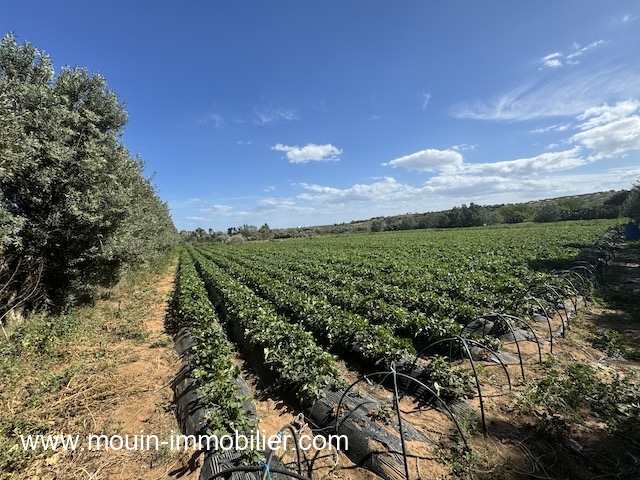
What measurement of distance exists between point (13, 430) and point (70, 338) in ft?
15.1

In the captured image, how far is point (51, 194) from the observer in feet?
29.9

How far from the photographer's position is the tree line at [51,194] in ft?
26.3

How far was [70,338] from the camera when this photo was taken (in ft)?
28.1

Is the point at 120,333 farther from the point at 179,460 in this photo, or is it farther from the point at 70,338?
the point at 179,460

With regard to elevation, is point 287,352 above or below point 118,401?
above

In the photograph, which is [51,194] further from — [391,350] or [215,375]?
[391,350]

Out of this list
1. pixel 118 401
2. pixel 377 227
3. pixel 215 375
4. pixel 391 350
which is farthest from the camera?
pixel 377 227

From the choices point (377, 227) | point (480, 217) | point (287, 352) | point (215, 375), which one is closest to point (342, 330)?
point (287, 352)

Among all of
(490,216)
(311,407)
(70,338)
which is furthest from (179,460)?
(490,216)

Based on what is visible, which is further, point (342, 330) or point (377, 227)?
point (377, 227)

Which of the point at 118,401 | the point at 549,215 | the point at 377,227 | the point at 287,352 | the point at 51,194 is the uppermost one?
the point at 51,194

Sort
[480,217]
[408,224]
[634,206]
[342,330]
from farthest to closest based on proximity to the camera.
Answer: [408,224] < [480,217] < [634,206] < [342,330]

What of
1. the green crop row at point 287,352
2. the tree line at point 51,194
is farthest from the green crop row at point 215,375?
the tree line at point 51,194

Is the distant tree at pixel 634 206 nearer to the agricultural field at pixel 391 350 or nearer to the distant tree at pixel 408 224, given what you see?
the agricultural field at pixel 391 350
